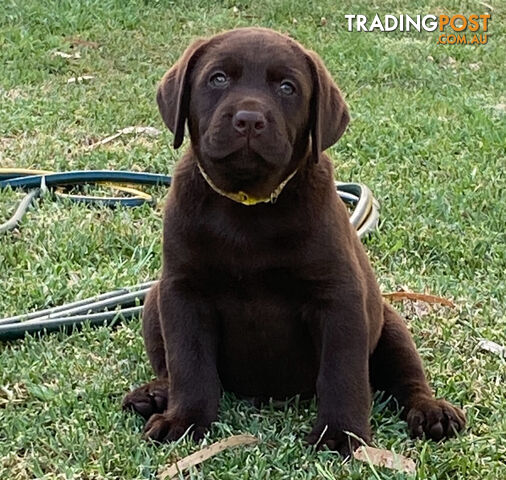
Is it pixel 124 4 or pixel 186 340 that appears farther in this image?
pixel 124 4

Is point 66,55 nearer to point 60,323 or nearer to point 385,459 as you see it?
point 60,323

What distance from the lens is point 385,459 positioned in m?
3.04

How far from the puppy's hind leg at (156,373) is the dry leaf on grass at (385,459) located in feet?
2.21

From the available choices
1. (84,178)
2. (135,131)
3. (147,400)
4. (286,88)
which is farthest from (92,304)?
(135,131)

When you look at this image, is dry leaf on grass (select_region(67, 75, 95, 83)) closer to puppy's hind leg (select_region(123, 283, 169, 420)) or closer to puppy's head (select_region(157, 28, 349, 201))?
puppy's hind leg (select_region(123, 283, 169, 420))

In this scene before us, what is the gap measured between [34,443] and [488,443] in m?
1.34

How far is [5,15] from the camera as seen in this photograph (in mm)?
9375

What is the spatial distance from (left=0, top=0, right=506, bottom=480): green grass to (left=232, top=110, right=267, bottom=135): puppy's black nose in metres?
0.90

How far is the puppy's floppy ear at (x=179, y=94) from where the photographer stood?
3.25 meters

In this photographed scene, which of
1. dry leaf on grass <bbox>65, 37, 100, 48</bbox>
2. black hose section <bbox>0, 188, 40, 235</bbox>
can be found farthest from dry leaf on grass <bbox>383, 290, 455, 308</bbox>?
dry leaf on grass <bbox>65, 37, 100, 48</bbox>

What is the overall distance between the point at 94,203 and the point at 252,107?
2.51 m

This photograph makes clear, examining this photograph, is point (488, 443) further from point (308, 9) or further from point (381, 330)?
point (308, 9)

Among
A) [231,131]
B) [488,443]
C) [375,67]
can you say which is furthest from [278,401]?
[375,67]

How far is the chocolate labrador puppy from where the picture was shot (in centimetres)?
313
